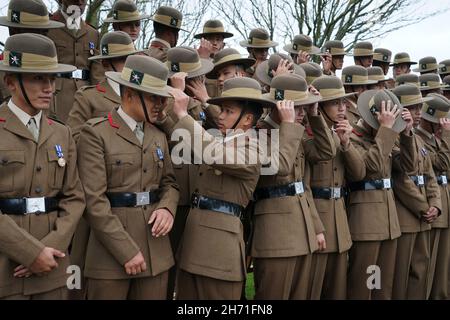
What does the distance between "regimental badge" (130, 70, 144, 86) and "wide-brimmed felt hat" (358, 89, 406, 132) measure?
2.64 metres

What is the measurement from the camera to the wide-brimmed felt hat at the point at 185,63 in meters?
5.05

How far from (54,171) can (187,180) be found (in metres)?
1.52

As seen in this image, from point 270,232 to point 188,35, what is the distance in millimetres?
14110

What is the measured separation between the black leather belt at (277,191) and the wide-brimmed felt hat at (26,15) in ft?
8.01

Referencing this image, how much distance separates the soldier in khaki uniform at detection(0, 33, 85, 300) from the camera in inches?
136

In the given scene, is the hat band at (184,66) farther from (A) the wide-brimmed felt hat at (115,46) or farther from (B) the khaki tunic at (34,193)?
(B) the khaki tunic at (34,193)

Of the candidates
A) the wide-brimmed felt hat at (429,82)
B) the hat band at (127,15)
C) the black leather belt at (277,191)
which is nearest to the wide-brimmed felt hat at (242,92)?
the black leather belt at (277,191)

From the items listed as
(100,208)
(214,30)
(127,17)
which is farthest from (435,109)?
(100,208)

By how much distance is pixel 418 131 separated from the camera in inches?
286

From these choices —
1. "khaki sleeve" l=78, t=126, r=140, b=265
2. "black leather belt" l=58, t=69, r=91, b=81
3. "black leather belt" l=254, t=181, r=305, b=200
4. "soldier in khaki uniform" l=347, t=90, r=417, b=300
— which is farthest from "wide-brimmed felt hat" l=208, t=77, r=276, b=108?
"black leather belt" l=58, t=69, r=91, b=81

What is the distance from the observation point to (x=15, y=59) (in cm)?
357

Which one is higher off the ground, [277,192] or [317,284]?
[277,192]

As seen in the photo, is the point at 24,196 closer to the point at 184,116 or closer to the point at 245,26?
the point at 184,116

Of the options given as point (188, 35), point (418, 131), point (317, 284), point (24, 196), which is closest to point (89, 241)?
point (24, 196)
